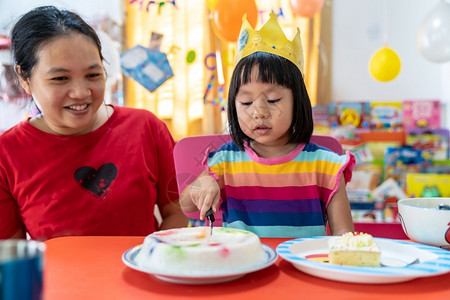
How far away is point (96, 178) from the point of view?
1218 mm

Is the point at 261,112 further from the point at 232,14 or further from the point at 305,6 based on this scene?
the point at 305,6

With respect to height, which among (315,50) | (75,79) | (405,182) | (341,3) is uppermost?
(341,3)

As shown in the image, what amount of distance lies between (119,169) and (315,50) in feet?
8.18

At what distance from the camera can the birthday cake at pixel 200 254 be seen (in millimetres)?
559

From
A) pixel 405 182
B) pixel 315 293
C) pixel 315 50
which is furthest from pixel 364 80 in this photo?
pixel 315 293

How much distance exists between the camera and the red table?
0.52 metres

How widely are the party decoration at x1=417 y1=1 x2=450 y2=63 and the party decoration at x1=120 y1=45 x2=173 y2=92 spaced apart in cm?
154

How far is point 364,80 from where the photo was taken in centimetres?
339

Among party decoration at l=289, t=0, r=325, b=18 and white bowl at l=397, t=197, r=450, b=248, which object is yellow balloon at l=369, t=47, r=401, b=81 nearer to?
party decoration at l=289, t=0, r=325, b=18

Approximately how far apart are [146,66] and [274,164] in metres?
1.59

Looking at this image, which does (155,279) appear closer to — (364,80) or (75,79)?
(75,79)

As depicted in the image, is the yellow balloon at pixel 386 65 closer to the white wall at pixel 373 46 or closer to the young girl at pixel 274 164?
the white wall at pixel 373 46

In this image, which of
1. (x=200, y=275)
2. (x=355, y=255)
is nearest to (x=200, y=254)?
(x=200, y=275)

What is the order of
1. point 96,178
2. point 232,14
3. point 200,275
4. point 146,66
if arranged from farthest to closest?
point 146,66, point 232,14, point 96,178, point 200,275
